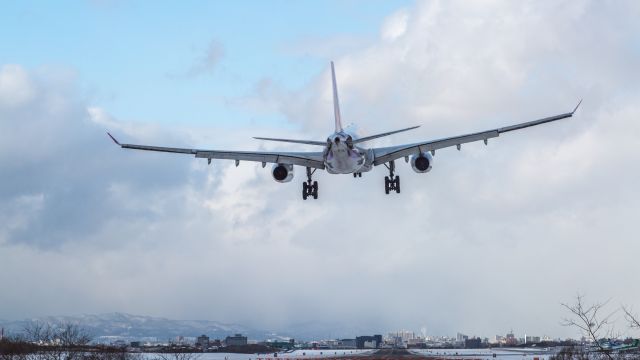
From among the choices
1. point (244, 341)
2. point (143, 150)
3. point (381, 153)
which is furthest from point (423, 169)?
point (244, 341)

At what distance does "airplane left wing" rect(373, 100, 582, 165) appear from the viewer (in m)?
59.3

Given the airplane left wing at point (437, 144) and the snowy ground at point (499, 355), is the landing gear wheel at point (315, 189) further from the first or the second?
the snowy ground at point (499, 355)

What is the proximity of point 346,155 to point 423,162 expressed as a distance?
26.9 ft

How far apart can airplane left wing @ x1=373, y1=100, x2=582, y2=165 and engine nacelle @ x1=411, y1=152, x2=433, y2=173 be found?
0.38 meters

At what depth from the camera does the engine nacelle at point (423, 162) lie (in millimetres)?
62469

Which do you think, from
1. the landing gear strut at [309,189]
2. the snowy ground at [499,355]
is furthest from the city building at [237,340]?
the landing gear strut at [309,189]

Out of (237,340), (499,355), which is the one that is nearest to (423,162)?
(499,355)

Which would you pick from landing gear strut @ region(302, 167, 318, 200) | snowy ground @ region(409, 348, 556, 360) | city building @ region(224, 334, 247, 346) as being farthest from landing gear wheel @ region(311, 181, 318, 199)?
city building @ region(224, 334, 247, 346)

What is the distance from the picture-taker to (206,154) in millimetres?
62531

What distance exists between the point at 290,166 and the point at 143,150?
11373 millimetres

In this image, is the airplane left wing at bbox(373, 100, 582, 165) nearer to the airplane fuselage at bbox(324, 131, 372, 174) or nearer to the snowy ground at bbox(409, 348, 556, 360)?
the airplane fuselage at bbox(324, 131, 372, 174)

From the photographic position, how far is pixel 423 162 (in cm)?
6256

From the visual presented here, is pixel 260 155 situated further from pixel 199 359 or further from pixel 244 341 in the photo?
pixel 244 341

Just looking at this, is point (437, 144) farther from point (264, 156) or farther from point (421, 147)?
point (264, 156)
